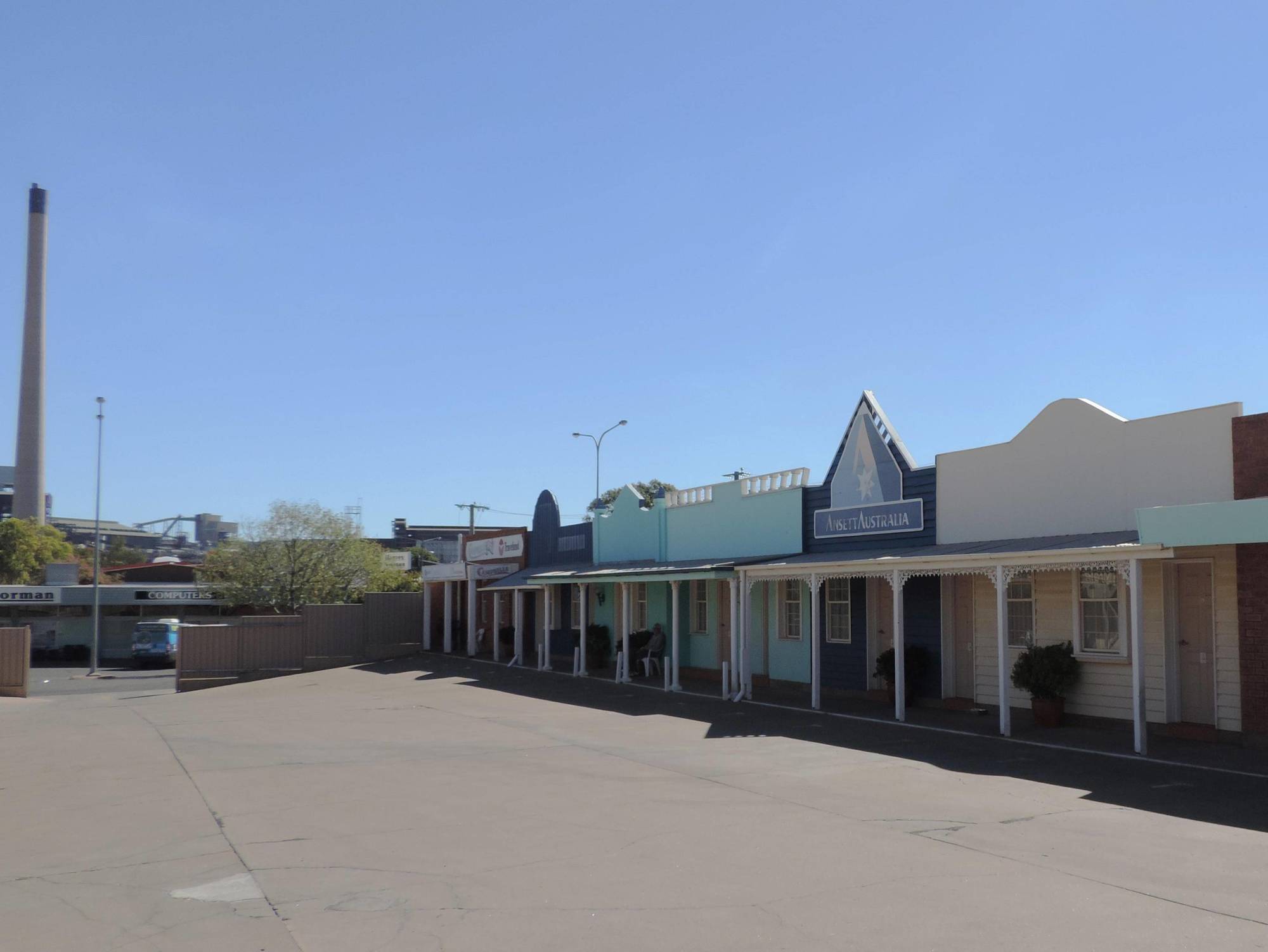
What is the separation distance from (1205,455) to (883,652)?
23.3ft

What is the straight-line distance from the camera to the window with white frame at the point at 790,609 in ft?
73.9

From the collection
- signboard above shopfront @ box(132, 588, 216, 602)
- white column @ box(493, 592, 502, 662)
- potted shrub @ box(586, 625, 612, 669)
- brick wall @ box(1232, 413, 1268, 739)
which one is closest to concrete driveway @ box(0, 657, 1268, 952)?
brick wall @ box(1232, 413, 1268, 739)

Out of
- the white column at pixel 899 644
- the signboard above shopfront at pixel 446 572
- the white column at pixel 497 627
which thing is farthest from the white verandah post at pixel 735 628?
the signboard above shopfront at pixel 446 572

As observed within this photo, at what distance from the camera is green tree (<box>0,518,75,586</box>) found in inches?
2837

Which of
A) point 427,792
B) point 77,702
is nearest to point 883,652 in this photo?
point 427,792

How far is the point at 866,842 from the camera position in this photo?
29.1 ft

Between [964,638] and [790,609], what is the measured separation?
4913 millimetres

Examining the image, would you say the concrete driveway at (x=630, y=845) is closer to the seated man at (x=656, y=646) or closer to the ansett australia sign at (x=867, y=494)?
the ansett australia sign at (x=867, y=494)

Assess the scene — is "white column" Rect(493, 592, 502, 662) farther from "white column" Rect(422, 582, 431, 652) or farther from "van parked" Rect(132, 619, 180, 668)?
"van parked" Rect(132, 619, 180, 668)

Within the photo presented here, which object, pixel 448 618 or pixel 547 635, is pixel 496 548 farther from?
→ pixel 547 635

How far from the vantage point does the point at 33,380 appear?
276ft

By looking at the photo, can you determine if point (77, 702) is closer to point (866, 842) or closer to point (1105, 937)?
point (866, 842)

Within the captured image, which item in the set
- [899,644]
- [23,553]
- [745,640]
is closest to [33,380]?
[23,553]

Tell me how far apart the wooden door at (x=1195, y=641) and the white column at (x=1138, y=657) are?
1756 millimetres
